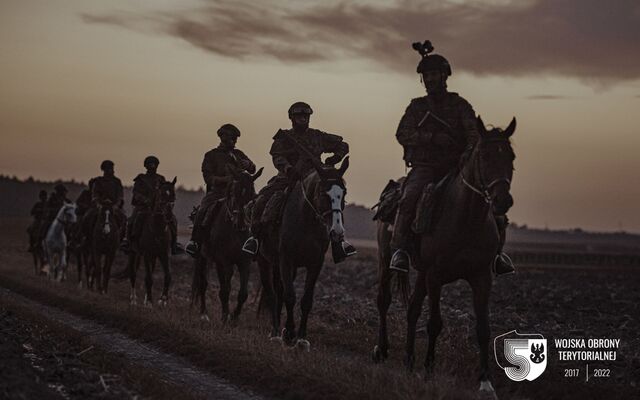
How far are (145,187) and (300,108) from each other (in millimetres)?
8118

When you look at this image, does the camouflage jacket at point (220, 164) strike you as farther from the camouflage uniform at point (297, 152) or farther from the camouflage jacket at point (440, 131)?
the camouflage jacket at point (440, 131)

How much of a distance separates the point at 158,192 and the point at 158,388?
11.7 m

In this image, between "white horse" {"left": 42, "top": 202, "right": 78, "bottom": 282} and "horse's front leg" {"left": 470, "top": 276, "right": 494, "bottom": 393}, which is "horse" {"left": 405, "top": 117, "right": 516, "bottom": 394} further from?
"white horse" {"left": 42, "top": 202, "right": 78, "bottom": 282}

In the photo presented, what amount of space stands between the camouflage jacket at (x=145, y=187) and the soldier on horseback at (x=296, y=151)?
7.24 meters

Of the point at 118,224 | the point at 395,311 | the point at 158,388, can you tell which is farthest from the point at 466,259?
the point at 118,224

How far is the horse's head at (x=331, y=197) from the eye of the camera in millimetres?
12406

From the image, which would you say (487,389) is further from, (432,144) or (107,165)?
(107,165)

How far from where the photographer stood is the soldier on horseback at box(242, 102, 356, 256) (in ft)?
47.3

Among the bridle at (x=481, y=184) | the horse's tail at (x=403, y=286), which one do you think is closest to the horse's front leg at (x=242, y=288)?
the horse's tail at (x=403, y=286)

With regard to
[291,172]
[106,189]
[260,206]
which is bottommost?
[260,206]

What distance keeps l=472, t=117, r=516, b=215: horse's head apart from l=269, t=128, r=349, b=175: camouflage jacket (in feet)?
16.2

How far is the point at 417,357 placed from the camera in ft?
42.9

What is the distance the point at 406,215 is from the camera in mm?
11648

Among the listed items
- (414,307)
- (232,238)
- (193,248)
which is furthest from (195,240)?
(414,307)
